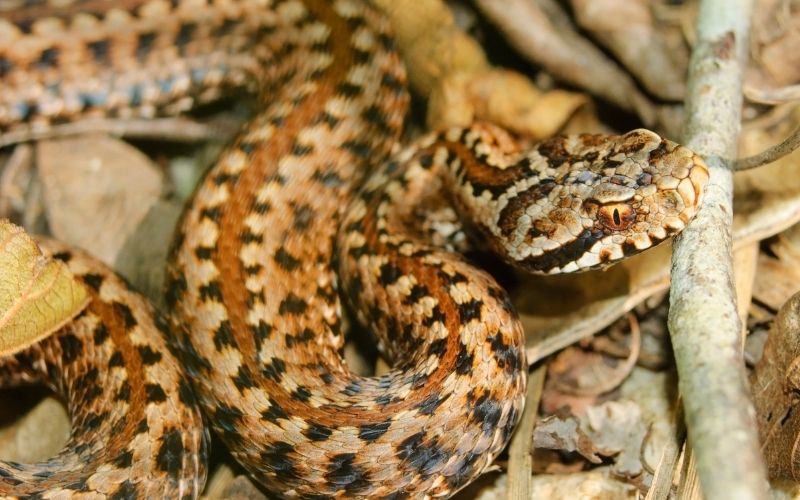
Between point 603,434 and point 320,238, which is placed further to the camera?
point 320,238

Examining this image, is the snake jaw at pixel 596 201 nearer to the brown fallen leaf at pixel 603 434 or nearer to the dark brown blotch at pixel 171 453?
the brown fallen leaf at pixel 603 434

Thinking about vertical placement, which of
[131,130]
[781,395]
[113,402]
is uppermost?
[131,130]

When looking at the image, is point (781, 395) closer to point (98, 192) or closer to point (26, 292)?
point (26, 292)

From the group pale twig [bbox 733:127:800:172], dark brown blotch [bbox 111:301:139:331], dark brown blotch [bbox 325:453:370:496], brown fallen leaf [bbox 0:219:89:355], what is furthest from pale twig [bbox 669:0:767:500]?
brown fallen leaf [bbox 0:219:89:355]

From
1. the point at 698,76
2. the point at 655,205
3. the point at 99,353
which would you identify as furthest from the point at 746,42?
the point at 99,353

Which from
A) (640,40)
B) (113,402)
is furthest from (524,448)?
(640,40)

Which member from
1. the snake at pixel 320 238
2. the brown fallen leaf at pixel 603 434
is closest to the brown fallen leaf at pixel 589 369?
the brown fallen leaf at pixel 603 434

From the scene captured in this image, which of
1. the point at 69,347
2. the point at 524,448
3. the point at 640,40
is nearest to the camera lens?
the point at 524,448
